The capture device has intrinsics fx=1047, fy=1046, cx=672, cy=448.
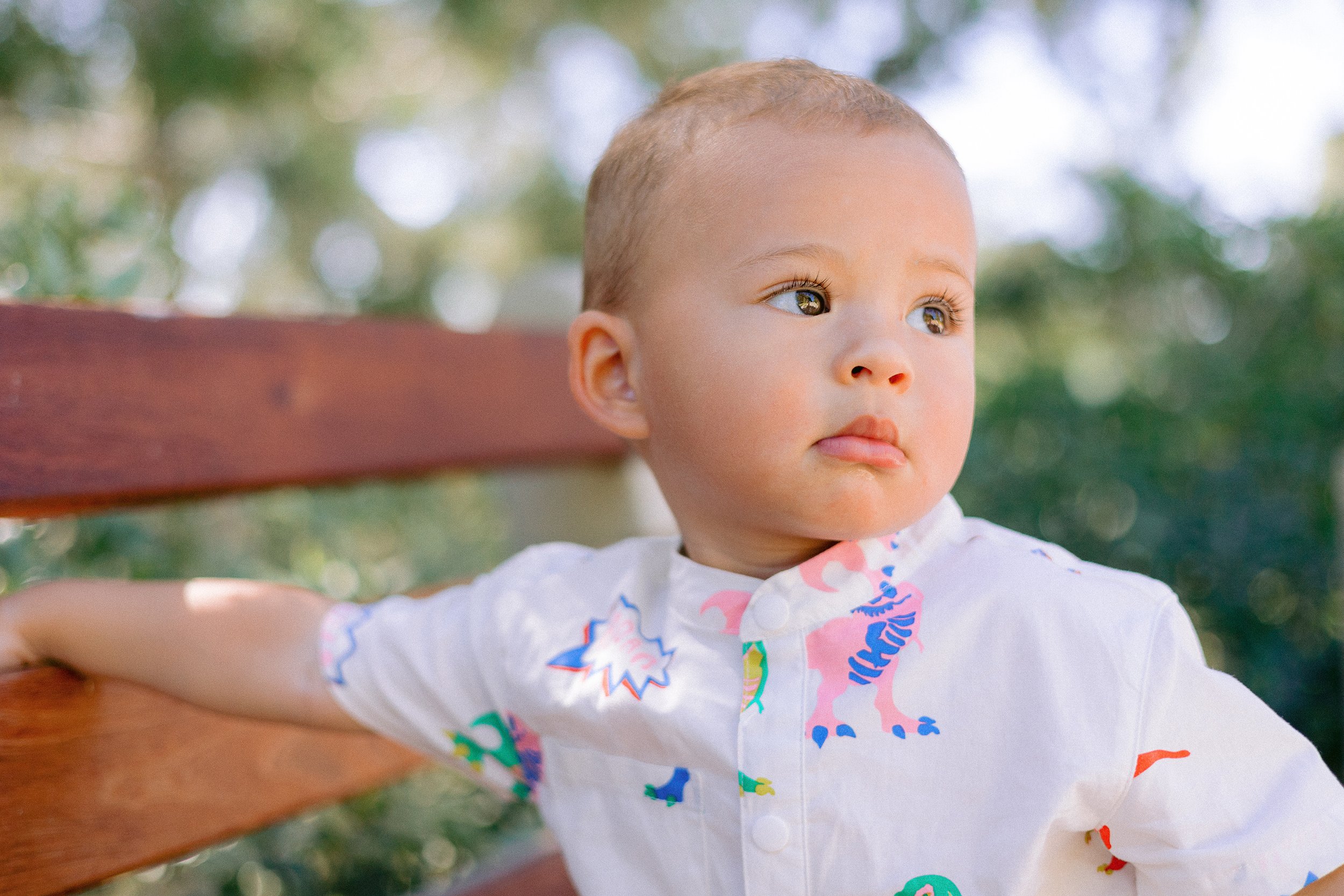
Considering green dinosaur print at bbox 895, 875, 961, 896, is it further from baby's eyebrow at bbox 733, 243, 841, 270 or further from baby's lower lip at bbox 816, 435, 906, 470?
baby's eyebrow at bbox 733, 243, 841, 270

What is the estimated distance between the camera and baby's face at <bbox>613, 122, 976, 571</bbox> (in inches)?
41.0

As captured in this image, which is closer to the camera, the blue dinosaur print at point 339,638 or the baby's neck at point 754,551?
the baby's neck at point 754,551

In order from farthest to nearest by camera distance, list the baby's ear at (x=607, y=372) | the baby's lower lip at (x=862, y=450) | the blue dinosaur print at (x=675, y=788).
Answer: the baby's ear at (x=607, y=372) < the blue dinosaur print at (x=675, y=788) < the baby's lower lip at (x=862, y=450)

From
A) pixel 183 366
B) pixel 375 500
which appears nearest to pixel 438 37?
pixel 375 500

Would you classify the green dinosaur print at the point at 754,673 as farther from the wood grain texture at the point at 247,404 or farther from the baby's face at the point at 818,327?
the wood grain texture at the point at 247,404

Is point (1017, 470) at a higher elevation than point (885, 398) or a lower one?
lower

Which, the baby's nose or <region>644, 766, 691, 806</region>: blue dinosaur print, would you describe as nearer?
the baby's nose

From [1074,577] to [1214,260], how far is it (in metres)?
2.89

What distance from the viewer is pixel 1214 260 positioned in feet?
11.4

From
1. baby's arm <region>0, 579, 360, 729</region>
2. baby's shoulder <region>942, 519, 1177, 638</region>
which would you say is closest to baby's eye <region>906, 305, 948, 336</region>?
baby's shoulder <region>942, 519, 1177, 638</region>

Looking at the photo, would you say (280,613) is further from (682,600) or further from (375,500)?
(375,500)

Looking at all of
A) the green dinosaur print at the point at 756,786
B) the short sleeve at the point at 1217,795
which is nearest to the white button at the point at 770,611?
the green dinosaur print at the point at 756,786

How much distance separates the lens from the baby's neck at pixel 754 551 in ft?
3.85

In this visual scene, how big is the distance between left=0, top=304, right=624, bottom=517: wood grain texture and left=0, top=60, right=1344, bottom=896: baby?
16cm
